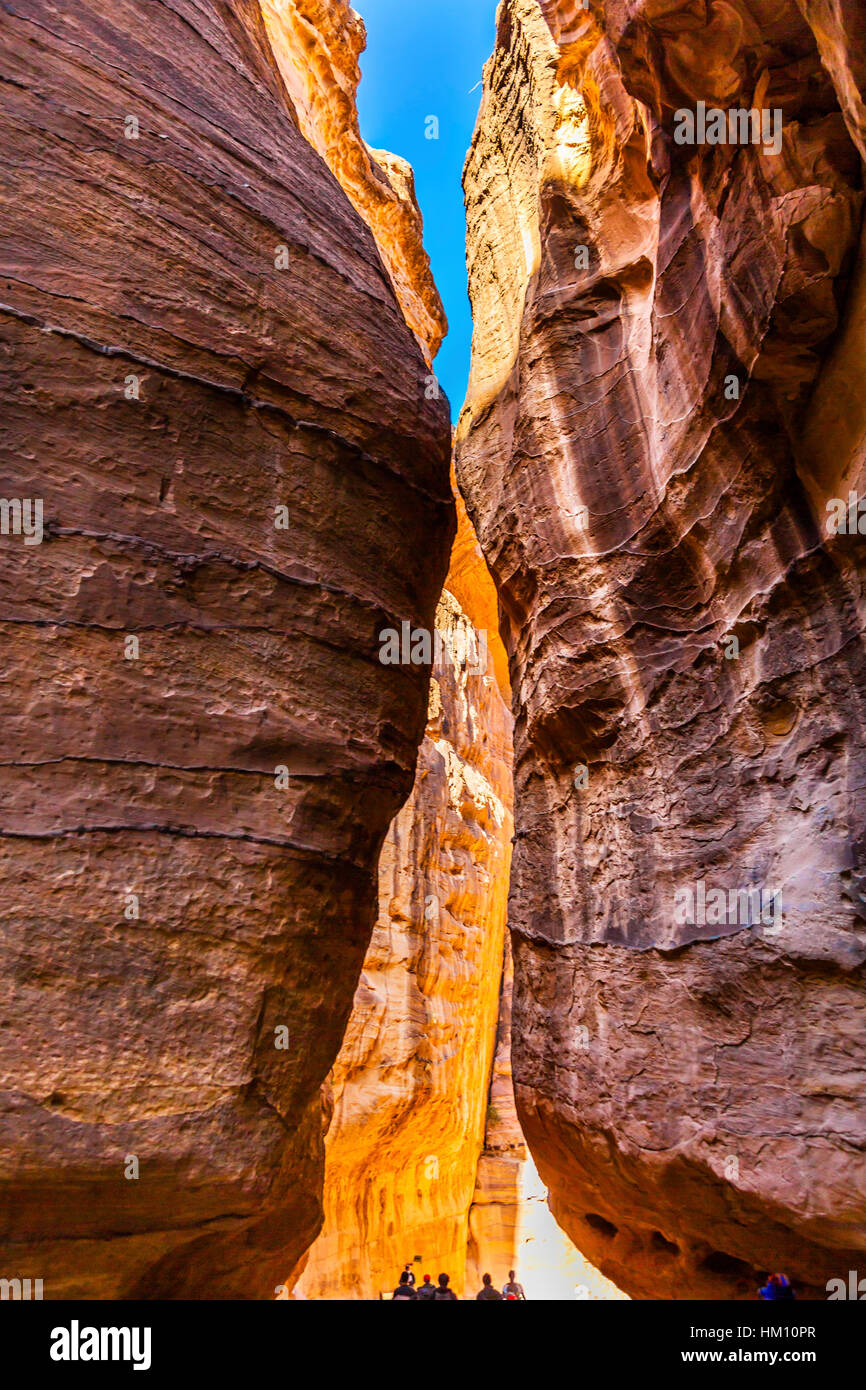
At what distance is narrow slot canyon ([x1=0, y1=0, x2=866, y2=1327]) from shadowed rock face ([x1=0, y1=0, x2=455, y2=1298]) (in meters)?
0.02

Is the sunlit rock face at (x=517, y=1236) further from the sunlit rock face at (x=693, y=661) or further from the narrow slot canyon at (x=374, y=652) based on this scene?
the narrow slot canyon at (x=374, y=652)

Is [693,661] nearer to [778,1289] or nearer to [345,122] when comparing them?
[778,1289]

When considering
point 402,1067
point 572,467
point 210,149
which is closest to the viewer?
point 210,149

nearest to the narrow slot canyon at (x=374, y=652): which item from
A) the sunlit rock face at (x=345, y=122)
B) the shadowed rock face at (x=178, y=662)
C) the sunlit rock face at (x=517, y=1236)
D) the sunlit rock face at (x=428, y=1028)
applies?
the shadowed rock face at (x=178, y=662)

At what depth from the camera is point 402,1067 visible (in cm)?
1425

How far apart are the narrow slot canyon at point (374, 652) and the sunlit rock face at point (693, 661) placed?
0.03m

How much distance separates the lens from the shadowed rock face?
11.0 ft

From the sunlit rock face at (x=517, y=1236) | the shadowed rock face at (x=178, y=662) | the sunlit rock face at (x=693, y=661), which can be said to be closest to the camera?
the shadowed rock face at (x=178, y=662)

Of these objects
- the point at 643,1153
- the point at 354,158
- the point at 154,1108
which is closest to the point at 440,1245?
the point at 643,1153

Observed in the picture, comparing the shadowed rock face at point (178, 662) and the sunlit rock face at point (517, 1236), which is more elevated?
the shadowed rock face at point (178, 662)

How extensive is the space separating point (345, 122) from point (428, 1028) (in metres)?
13.9

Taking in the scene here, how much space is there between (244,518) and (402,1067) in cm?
1195

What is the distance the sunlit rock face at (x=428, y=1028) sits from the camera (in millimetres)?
13789

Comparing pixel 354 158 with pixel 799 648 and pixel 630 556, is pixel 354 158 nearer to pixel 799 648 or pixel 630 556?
pixel 630 556
